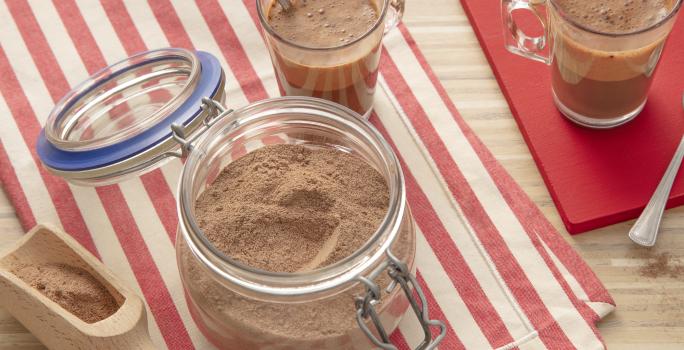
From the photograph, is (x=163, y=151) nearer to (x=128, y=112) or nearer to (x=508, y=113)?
(x=128, y=112)

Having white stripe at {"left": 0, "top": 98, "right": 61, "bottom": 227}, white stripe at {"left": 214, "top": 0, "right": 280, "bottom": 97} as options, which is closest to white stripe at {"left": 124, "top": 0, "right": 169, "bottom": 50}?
white stripe at {"left": 214, "top": 0, "right": 280, "bottom": 97}

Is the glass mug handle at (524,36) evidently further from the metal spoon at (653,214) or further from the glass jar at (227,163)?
the glass jar at (227,163)

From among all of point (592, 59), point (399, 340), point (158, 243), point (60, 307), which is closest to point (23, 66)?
point (158, 243)

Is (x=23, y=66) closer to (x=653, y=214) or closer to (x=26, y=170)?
(x=26, y=170)

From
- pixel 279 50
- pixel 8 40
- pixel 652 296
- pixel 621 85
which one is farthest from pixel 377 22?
pixel 8 40

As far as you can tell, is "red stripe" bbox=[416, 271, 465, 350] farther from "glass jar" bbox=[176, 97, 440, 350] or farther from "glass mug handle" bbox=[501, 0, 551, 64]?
"glass mug handle" bbox=[501, 0, 551, 64]

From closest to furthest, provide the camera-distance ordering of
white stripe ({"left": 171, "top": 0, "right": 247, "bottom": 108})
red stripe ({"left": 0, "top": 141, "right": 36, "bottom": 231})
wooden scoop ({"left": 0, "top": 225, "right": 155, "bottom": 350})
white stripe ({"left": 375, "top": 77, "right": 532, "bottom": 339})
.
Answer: wooden scoop ({"left": 0, "top": 225, "right": 155, "bottom": 350}), white stripe ({"left": 375, "top": 77, "right": 532, "bottom": 339}), red stripe ({"left": 0, "top": 141, "right": 36, "bottom": 231}), white stripe ({"left": 171, "top": 0, "right": 247, "bottom": 108})
